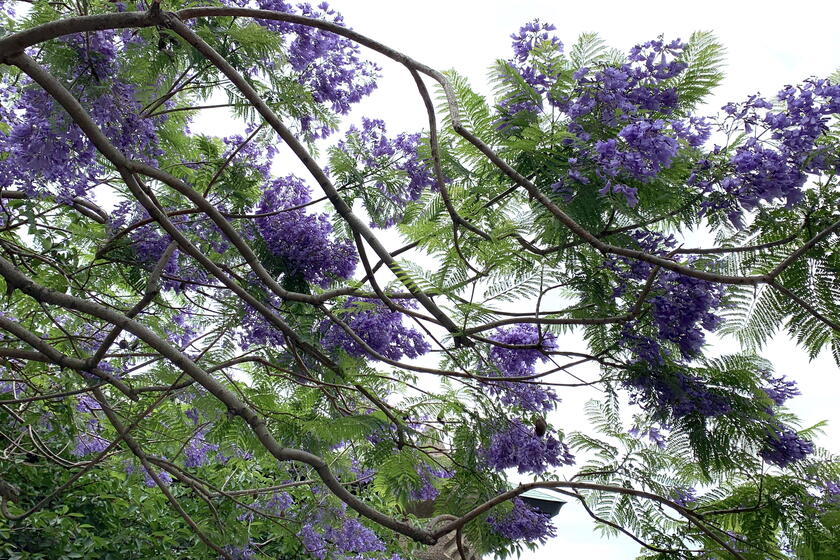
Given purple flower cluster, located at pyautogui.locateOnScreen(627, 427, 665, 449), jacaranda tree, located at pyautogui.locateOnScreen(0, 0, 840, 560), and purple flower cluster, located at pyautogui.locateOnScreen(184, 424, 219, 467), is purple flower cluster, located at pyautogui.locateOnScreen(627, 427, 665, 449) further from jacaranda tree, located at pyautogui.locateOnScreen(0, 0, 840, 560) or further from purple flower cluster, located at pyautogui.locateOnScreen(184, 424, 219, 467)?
purple flower cluster, located at pyautogui.locateOnScreen(184, 424, 219, 467)

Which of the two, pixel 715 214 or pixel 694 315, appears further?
pixel 694 315

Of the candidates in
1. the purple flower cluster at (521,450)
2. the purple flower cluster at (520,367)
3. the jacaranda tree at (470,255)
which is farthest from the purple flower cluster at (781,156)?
the purple flower cluster at (521,450)

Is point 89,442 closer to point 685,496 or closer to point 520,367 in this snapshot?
point 520,367

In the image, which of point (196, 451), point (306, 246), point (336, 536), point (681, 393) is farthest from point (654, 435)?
point (196, 451)

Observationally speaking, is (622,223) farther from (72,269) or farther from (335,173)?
(72,269)

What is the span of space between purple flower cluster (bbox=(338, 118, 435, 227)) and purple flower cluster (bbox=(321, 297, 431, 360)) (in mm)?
663

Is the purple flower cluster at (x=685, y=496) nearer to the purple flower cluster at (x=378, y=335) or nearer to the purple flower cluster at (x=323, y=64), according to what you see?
the purple flower cluster at (x=378, y=335)

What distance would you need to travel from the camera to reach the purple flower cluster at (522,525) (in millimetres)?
3068

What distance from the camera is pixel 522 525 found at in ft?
10.2

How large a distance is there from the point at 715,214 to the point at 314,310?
64.9 inches

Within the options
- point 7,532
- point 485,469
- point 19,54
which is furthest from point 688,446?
point 7,532

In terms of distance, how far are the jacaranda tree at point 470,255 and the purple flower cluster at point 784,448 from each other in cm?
1

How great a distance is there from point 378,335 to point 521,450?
747 millimetres

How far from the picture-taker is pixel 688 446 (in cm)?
256
